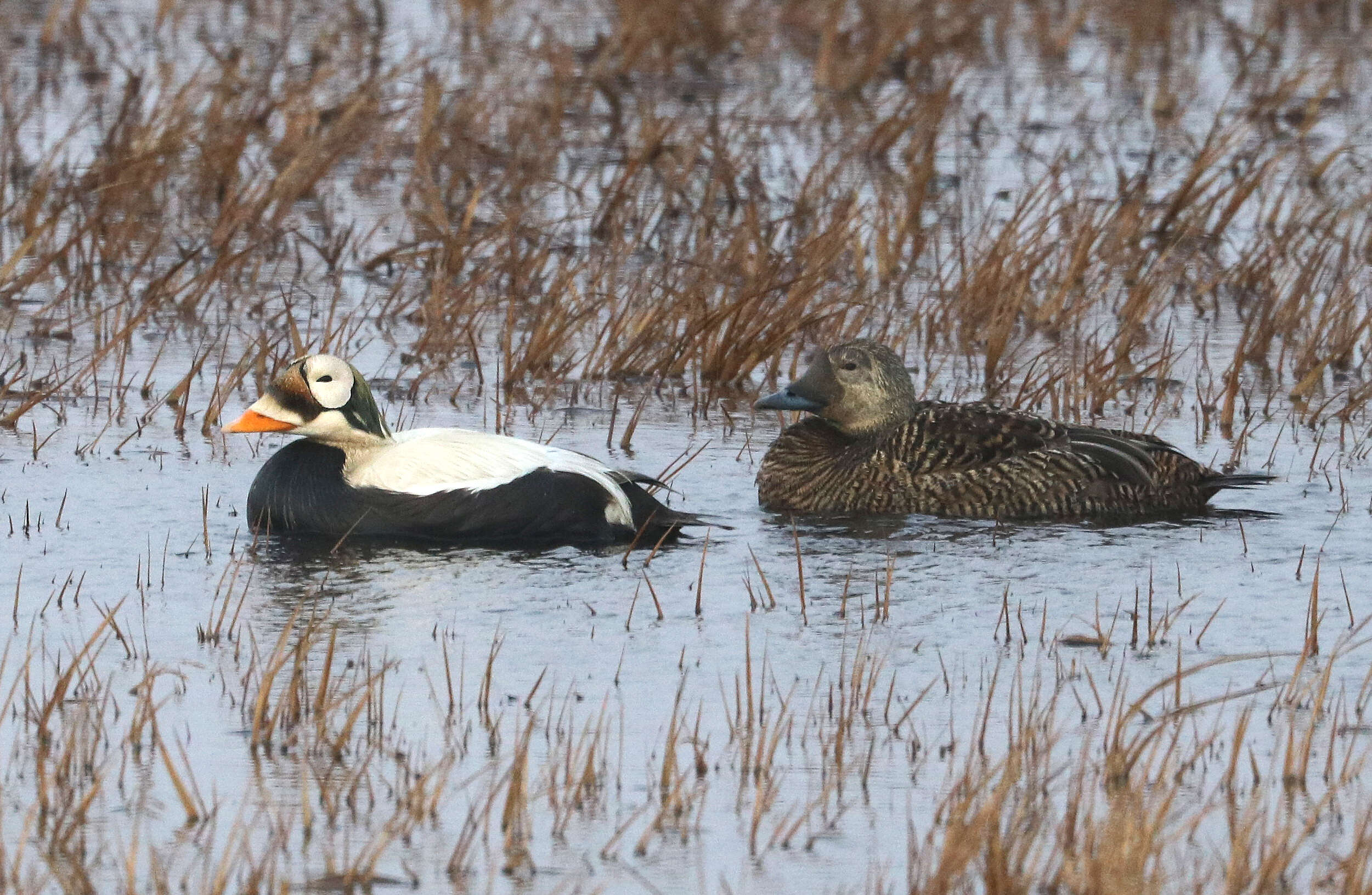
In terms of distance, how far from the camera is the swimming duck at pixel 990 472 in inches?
305

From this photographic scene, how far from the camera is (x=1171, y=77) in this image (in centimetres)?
1711

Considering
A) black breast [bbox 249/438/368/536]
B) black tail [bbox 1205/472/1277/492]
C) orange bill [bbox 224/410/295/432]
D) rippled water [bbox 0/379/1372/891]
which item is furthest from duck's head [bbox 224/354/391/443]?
black tail [bbox 1205/472/1277/492]

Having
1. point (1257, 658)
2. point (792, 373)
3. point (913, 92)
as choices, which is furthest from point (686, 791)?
point (913, 92)

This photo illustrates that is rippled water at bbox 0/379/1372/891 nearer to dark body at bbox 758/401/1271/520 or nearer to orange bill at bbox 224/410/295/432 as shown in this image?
dark body at bbox 758/401/1271/520

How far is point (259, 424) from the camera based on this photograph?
289 inches

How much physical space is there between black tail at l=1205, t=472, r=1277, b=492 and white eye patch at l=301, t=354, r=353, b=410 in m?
2.87

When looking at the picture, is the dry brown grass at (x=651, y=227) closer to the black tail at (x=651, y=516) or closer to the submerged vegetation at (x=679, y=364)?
the submerged vegetation at (x=679, y=364)

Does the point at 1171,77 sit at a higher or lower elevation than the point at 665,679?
Answer: higher

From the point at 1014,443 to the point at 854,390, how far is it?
2.09ft

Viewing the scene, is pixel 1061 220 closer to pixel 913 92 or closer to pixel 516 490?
pixel 913 92

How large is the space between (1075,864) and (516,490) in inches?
131

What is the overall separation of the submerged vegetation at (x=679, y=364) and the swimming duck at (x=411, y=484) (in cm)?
33

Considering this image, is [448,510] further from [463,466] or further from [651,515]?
[651,515]

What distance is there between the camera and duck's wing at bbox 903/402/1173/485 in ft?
25.6
